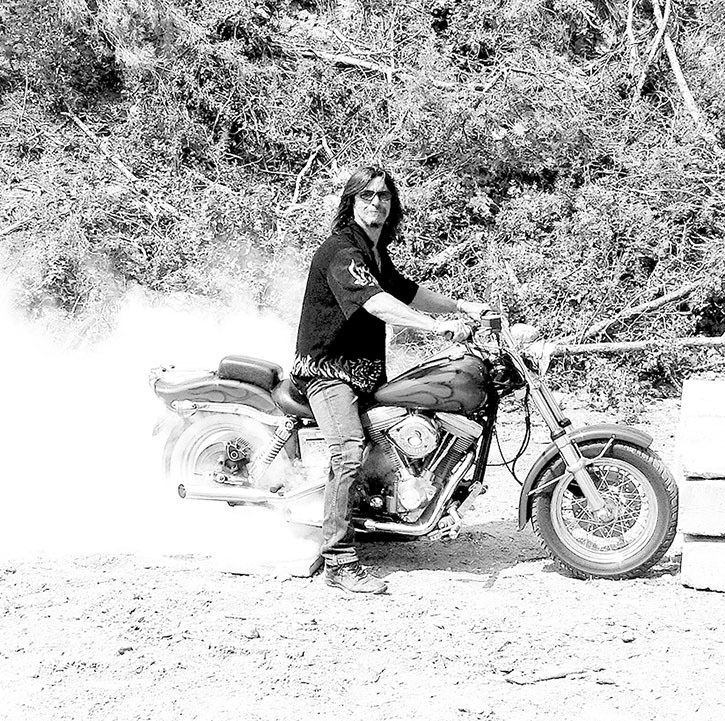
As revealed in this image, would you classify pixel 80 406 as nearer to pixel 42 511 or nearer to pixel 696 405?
pixel 42 511

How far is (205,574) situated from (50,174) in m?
7.64

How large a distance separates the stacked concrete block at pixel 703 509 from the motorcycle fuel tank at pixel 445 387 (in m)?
1.03

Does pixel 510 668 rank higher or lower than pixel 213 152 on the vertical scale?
lower

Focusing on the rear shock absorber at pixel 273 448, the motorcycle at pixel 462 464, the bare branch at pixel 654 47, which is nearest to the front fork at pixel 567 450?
the motorcycle at pixel 462 464

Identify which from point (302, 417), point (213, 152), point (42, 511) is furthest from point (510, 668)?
point (213, 152)

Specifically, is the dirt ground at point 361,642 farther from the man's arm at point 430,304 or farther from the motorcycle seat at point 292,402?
the man's arm at point 430,304

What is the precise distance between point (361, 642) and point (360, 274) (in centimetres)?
170

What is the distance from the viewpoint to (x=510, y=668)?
4473 millimetres

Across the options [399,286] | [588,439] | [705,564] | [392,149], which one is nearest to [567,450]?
[588,439]

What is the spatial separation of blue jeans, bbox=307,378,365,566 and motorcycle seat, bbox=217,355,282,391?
1.51 ft

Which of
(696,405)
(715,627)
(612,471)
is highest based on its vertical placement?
(696,405)

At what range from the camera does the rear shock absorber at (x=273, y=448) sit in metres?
5.81

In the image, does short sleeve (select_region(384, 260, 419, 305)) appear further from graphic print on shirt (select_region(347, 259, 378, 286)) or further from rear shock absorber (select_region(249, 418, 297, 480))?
rear shock absorber (select_region(249, 418, 297, 480))

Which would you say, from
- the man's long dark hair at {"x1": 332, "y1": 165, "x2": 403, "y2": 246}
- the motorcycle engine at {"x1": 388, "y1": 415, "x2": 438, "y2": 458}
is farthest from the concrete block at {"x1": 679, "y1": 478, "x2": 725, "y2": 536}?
the man's long dark hair at {"x1": 332, "y1": 165, "x2": 403, "y2": 246}
